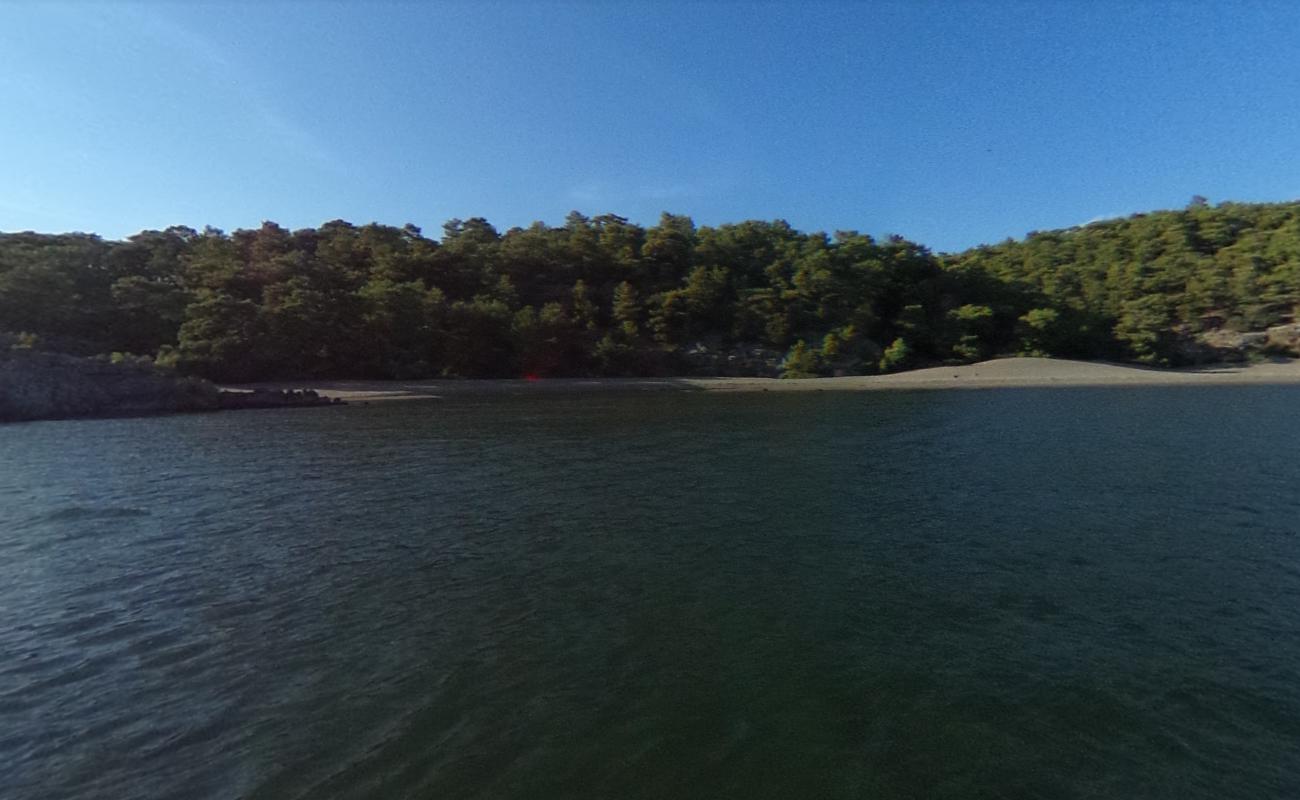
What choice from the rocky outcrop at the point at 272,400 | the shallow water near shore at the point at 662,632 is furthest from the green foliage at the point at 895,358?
the rocky outcrop at the point at 272,400

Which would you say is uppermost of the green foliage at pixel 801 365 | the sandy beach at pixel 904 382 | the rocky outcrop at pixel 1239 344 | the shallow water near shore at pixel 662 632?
the rocky outcrop at pixel 1239 344

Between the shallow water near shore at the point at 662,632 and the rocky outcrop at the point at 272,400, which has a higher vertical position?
the rocky outcrop at the point at 272,400

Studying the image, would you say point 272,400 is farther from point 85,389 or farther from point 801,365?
point 801,365

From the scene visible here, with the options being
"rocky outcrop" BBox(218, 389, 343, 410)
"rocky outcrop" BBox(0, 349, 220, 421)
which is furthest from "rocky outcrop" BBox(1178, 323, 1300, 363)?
"rocky outcrop" BBox(0, 349, 220, 421)

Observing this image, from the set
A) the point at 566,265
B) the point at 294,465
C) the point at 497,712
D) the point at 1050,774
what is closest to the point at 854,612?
the point at 1050,774

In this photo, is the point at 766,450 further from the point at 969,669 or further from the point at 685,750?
the point at 685,750

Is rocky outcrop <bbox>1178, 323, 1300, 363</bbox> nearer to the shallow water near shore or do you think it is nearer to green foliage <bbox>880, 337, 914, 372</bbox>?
green foliage <bbox>880, 337, 914, 372</bbox>

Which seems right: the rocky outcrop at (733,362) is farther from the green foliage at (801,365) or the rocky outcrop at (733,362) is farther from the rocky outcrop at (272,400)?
the rocky outcrop at (272,400)
